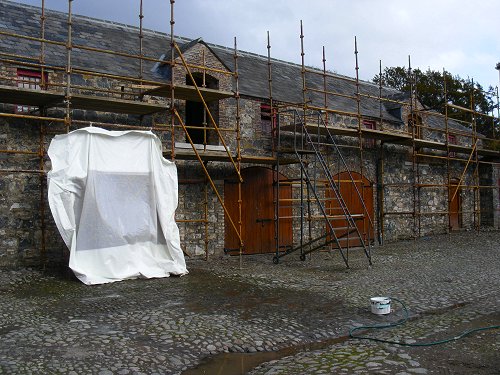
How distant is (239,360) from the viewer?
5059 mm

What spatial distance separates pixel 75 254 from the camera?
343 inches

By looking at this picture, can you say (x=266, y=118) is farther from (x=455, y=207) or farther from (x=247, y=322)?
(x=455, y=207)

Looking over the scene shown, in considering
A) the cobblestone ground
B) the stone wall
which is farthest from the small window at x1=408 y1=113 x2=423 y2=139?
the cobblestone ground

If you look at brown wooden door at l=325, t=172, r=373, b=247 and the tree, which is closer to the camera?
brown wooden door at l=325, t=172, r=373, b=247

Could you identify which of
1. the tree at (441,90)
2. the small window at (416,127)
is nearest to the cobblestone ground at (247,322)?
the small window at (416,127)

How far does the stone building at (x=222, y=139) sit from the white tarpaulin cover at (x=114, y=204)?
0.77m

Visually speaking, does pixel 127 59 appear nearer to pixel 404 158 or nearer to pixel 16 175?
pixel 16 175

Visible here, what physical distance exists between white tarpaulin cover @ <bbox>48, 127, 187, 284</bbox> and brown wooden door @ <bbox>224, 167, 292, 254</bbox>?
2.93 metres

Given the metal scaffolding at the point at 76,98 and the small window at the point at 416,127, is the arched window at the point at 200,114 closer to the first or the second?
the metal scaffolding at the point at 76,98

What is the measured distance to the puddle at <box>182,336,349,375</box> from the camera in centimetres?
473

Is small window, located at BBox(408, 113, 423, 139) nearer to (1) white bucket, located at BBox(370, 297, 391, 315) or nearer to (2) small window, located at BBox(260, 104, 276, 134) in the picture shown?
(2) small window, located at BBox(260, 104, 276, 134)

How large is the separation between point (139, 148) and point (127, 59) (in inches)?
155

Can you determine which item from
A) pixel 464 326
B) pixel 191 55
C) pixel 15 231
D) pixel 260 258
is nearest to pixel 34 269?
pixel 15 231

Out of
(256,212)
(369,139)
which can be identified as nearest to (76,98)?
(256,212)
